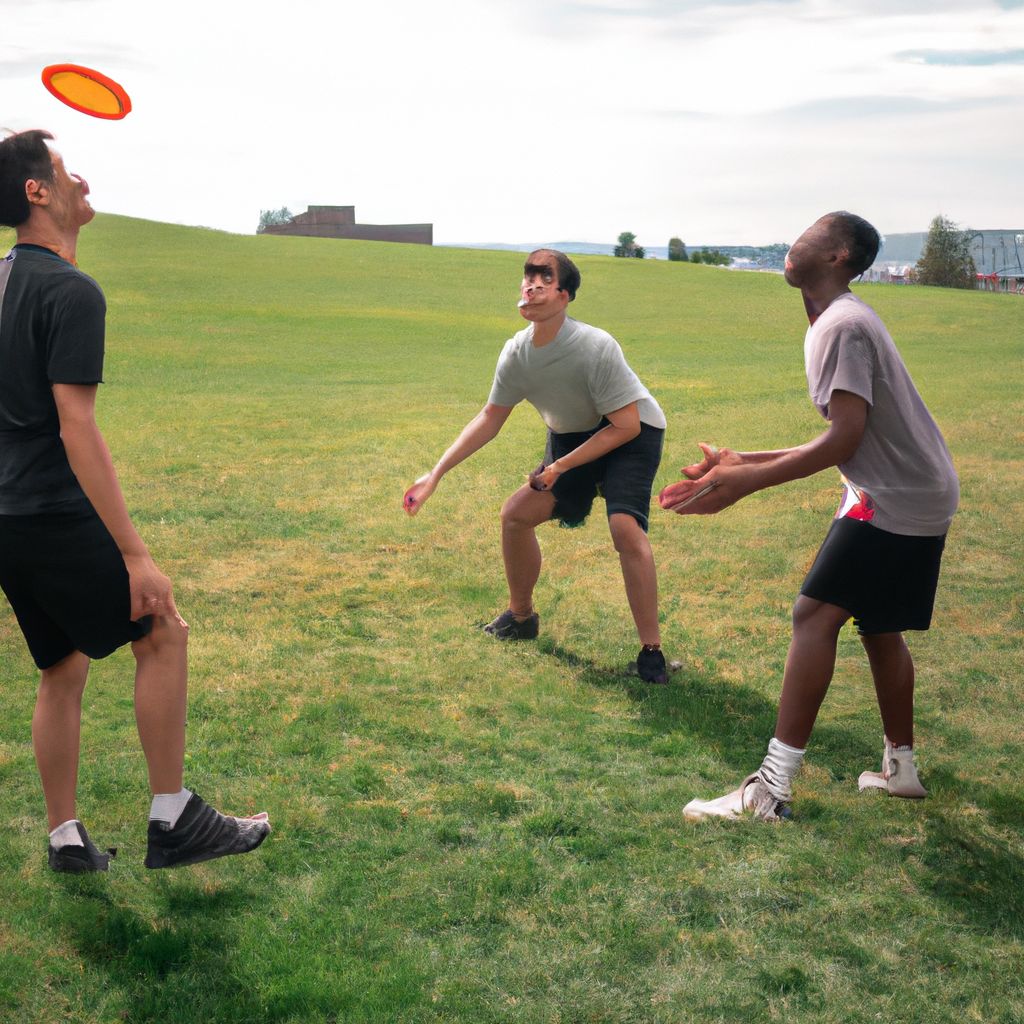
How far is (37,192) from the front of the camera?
3.22 m

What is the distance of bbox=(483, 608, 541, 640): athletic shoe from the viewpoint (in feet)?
20.3

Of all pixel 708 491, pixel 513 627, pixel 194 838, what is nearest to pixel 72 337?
pixel 194 838

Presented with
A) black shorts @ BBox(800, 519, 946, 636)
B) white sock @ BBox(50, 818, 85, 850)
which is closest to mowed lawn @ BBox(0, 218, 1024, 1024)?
white sock @ BBox(50, 818, 85, 850)

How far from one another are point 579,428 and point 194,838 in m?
3.06

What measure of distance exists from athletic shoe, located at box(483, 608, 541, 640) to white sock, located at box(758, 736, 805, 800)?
7.51 ft

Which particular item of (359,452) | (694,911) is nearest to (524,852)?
(694,911)

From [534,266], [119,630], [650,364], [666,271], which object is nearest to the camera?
[119,630]

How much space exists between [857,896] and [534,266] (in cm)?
326

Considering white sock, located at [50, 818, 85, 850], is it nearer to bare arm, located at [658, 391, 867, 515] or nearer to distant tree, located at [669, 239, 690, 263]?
bare arm, located at [658, 391, 867, 515]

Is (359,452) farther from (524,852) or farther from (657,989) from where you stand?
(657,989)

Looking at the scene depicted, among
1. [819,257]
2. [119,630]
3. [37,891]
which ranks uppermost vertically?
[819,257]

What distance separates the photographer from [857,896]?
3.46m

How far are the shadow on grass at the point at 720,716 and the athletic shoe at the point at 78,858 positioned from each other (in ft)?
7.54

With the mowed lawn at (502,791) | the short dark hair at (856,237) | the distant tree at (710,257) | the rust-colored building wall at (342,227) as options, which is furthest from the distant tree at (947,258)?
the short dark hair at (856,237)
